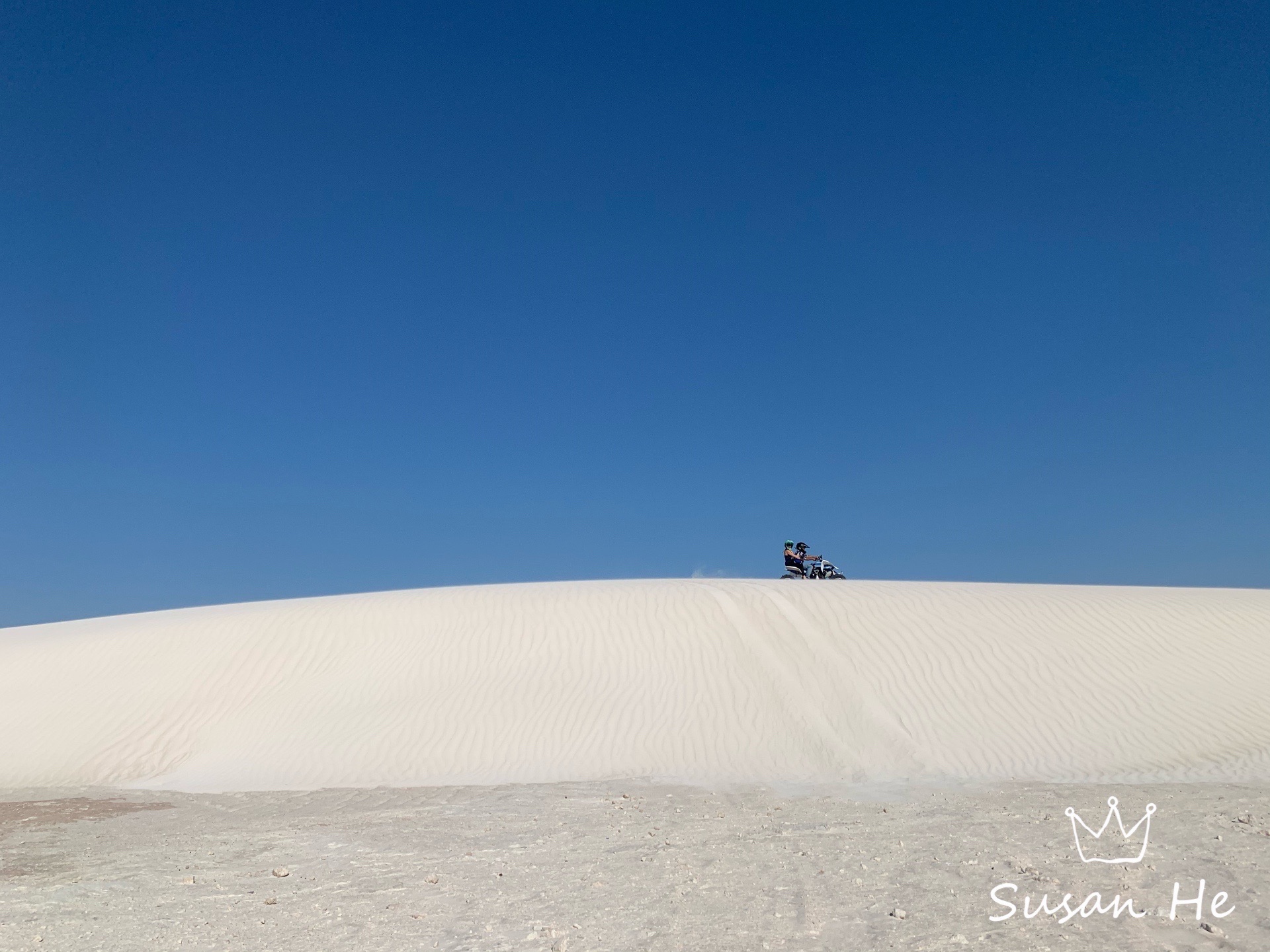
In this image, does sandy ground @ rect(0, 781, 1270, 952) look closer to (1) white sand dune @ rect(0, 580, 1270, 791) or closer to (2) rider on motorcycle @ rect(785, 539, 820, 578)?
(1) white sand dune @ rect(0, 580, 1270, 791)

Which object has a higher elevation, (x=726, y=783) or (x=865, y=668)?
(x=865, y=668)

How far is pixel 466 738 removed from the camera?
13.2m

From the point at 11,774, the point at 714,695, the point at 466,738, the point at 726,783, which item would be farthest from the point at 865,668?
the point at 11,774

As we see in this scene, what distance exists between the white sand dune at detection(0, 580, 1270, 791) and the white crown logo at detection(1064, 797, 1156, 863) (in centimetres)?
260

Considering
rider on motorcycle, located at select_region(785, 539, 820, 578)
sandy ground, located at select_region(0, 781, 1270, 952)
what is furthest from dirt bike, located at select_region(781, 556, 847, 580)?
sandy ground, located at select_region(0, 781, 1270, 952)

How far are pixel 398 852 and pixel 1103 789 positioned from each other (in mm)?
7242

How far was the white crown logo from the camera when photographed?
661 centimetres

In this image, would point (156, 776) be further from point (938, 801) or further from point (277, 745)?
point (938, 801)

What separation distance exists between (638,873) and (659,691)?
7900mm

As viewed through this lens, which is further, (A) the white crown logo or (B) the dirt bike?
(B) the dirt bike

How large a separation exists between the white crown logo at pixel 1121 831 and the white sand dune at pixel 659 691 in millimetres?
2597

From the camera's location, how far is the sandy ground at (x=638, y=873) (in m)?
5.34

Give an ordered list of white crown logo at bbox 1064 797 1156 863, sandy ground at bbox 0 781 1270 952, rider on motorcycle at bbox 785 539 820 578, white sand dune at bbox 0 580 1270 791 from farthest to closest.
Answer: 1. rider on motorcycle at bbox 785 539 820 578
2. white sand dune at bbox 0 580 1270 791
3. white crown logo at bbox 1064 797 1156 863
4. sandy ground at bbox 0 781 1270 952

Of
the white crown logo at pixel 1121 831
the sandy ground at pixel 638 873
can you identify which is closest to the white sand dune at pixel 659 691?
the sandy ground at pixel 638 873
